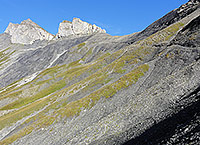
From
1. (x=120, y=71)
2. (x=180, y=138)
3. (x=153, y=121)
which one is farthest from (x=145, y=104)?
(x=120, y=71)

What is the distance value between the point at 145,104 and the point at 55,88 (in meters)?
90.5

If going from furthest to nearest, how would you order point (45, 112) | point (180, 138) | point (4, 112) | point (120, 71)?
point (4, 112)
point (120, 71)
point (45, 112)
point (180, 138)

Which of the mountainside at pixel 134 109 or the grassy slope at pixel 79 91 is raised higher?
the grassy slope at pixel 79 91

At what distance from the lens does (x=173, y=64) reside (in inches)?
1973

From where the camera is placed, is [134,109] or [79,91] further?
[79,91]

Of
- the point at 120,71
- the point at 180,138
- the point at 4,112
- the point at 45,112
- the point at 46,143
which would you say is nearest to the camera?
the point at 180,138

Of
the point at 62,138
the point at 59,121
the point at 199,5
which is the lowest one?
the point at 62,138

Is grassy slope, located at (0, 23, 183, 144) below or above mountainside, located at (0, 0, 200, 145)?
above

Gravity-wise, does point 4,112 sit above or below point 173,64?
above

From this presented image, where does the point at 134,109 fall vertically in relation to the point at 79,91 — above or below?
below

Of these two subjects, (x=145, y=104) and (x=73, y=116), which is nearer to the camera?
(x=145, y=104)

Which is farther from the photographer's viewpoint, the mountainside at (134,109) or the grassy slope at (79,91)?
the grassy slope at (79,91)

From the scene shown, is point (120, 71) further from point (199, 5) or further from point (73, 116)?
point (199, 5)

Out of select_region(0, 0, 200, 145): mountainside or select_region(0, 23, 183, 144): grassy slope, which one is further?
select_region(0, 23, 183, 144): grassy slope
